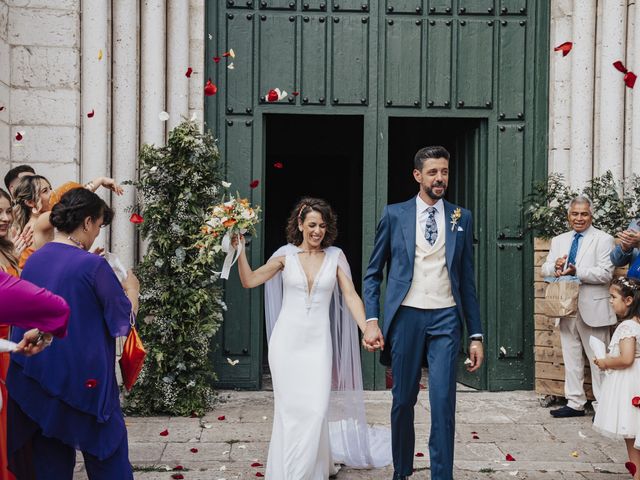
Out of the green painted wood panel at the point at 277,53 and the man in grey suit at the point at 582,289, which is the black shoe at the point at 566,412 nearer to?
the man in grey suit at the point at 582,289

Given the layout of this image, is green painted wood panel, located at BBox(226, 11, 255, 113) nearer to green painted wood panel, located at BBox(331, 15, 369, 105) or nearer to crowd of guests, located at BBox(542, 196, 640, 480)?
green painted wood panel, located at BBox(331, 15, 369, 105)

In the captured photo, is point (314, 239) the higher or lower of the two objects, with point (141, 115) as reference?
lower

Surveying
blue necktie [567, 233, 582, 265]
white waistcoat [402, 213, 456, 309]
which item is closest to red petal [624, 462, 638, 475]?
white waistcoat [402, 213, 456, 309]

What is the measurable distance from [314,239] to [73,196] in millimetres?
1954

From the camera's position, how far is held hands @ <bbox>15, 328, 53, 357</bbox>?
11.0 feet

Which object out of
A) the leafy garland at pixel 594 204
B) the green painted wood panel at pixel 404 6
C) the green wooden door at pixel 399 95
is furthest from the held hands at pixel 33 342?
the green painted wood panel at pixel 404 6

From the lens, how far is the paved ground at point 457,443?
561 cm

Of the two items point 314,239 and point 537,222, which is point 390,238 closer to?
point 314,239

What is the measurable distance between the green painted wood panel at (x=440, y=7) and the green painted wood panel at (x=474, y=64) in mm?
157

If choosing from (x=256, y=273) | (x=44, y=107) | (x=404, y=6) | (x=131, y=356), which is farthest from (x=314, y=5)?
(x=131, y=356)

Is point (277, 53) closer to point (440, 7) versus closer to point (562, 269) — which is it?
point (440, 7)

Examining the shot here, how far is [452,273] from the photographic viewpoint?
512 cm

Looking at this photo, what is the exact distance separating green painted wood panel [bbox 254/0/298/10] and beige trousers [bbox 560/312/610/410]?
379 cm

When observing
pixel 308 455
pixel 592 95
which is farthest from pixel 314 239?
pixel 592 95
